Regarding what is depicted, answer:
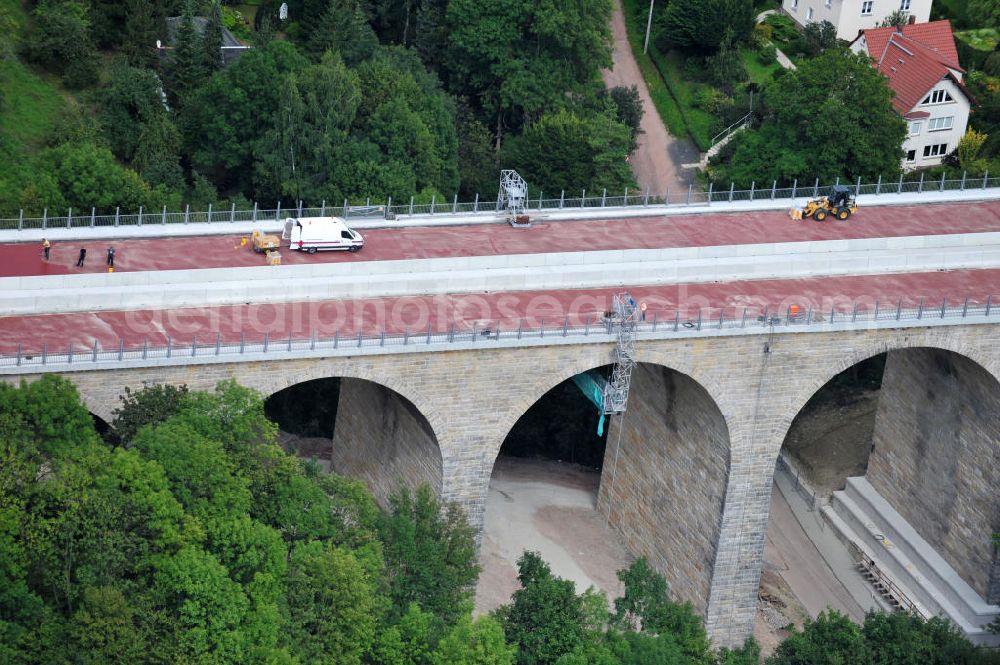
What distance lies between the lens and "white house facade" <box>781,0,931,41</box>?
414 feet

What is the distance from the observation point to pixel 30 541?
6925cm

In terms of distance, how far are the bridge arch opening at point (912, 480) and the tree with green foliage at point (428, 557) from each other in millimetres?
23390

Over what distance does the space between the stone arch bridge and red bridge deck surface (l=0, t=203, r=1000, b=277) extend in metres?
6.27

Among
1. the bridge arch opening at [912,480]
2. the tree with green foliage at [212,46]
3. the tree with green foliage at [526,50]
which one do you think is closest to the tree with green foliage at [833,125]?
the bridge arch opening at [912,480]

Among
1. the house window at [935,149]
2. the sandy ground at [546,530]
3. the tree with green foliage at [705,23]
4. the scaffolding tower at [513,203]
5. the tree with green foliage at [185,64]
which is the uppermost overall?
the tree with green foliage at [705,23]

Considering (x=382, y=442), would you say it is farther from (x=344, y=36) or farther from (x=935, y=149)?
(x=935, y=149)

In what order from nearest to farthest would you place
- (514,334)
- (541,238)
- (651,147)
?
(514,334)
(541,238)
(651,147)

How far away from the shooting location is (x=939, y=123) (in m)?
119

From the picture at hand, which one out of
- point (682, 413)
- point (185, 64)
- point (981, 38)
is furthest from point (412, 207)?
point (981, 38)

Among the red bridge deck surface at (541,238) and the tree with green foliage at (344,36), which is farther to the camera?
the tree with green foliage at (344,36)

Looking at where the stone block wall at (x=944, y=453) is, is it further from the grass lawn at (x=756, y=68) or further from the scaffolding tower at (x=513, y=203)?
the grass lawn at (x=756, y=68)

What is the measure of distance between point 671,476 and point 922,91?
36.1 meters

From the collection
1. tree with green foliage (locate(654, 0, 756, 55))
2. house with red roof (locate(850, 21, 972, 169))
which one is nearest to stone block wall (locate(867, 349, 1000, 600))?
house with red roof (locate(850, 21, 972, 169))

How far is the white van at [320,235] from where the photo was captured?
290 feet
